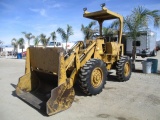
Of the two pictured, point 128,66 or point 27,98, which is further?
point 128,66

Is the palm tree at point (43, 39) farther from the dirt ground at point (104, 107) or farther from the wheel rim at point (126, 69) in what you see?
the dirt ground at point (104, 107)

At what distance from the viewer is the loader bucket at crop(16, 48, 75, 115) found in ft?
15.5

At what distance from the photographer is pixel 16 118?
4.47 metres

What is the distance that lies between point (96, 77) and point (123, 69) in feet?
7.81

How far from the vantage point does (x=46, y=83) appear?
21.8ft

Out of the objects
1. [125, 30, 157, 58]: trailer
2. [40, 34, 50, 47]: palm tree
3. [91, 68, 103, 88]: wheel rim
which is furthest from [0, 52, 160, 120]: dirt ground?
[40, 34, 50, 47]: palm tree

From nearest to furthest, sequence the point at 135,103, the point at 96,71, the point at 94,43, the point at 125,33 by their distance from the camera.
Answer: the point at 135,103 < the point at 96,71 < the point at 94,43 < the point at 125,33

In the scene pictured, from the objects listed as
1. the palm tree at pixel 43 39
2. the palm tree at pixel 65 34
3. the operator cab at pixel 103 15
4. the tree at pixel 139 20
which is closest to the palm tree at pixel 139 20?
the tree at pixel 139 20

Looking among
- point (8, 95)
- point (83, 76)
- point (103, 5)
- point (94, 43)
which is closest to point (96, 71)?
point (83, 76)

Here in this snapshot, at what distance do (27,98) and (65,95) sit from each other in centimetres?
147

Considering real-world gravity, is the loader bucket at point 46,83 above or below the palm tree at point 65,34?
below

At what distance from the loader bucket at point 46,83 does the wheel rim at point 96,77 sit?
1.14m

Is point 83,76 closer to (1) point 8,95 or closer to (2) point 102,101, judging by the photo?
(2) point 102,101

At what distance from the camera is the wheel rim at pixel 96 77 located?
6.01 m
